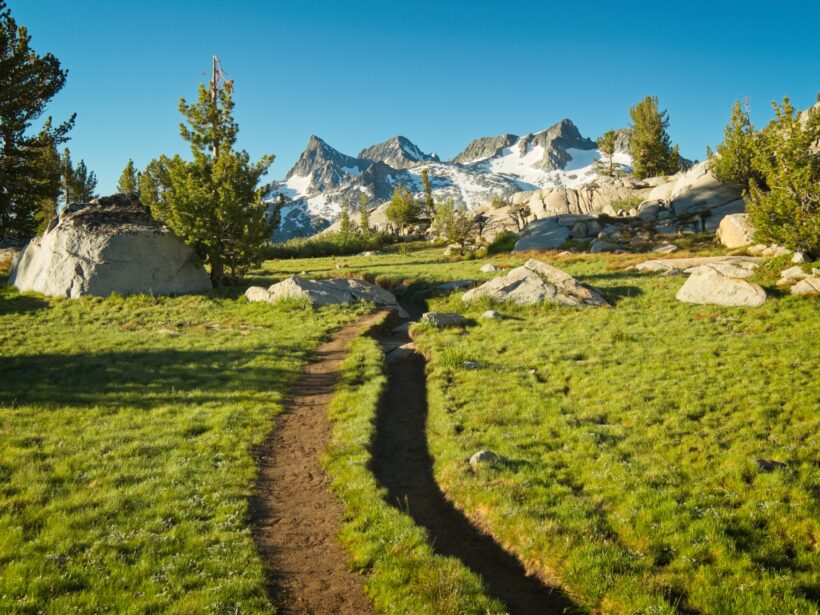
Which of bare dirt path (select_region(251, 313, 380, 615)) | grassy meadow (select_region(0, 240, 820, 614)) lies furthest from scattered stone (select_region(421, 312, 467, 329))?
bare dirt path (select_region(251, 313, 380, 615))

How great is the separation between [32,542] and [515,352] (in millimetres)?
18217

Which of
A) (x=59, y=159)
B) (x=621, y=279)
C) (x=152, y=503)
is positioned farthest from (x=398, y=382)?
(x=59, y=159)

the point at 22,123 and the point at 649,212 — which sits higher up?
the point at 22,123

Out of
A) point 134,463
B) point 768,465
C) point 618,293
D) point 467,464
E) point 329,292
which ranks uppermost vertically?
point 329,292

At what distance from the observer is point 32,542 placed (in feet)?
27.8

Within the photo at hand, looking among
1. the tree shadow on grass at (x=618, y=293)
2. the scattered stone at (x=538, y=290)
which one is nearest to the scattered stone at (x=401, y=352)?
the scattered stone at (x=538, y=290)

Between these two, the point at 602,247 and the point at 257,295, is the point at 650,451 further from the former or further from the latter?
the point at 602,247

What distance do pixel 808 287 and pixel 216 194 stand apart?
39.8 meters

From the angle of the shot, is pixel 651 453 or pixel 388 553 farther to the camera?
pixel 651 453

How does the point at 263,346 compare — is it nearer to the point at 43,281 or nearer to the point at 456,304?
the point at 456,304

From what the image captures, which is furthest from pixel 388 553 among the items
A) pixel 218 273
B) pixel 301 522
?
pixel 218 273

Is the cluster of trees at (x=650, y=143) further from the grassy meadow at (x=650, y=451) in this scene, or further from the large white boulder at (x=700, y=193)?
the grassy meadow at (x=650, y=451)

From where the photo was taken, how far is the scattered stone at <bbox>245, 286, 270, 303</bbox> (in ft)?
113

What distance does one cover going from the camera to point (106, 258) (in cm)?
3653
